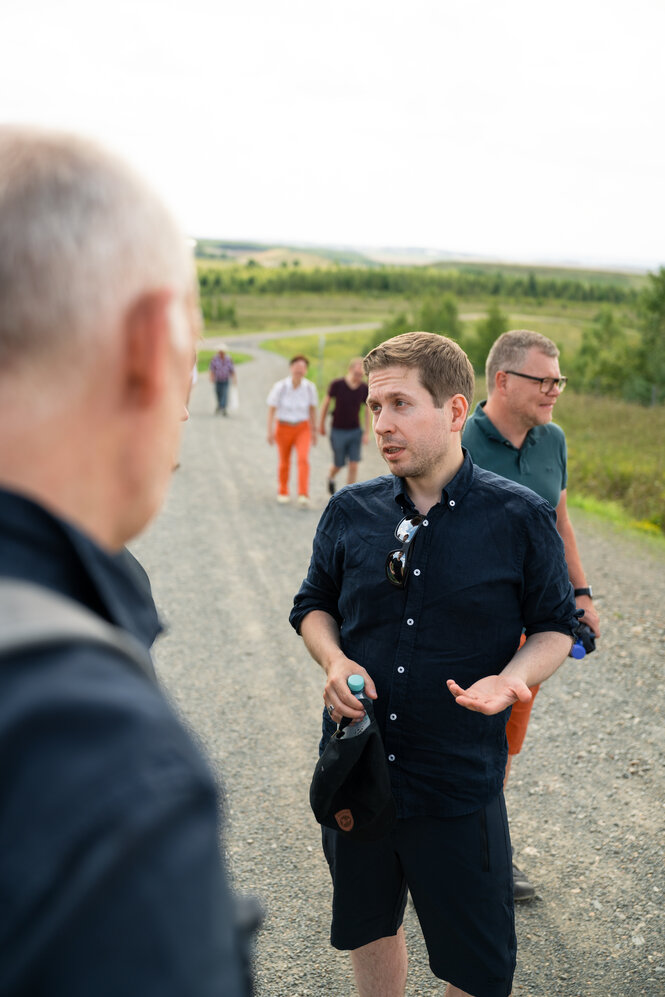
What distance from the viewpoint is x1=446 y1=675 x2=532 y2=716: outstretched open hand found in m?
2.04

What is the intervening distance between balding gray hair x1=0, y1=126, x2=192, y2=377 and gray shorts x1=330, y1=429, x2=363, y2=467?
9502 millimetres

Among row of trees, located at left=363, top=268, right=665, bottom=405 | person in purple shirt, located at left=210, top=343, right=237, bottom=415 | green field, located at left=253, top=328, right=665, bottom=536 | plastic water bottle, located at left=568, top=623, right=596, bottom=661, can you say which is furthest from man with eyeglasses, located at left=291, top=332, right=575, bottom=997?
row of trees, located at left=363, top=268, right=665, bottom=405

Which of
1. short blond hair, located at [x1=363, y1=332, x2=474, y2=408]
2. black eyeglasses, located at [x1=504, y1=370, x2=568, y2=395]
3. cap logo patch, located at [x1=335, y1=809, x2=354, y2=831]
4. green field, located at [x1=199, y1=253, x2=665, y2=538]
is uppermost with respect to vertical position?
short blond hair, located at [x1=363, y1=332, x2=474, y2=408]

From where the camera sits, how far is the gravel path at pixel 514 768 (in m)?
3.27

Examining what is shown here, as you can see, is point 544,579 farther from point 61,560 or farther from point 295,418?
point 295,418

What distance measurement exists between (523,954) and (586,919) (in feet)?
1.20

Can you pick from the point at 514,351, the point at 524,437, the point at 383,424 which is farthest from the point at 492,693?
the point at 514,351

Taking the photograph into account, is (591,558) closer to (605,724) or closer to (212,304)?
(605,724)

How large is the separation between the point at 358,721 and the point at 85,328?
1741 millimetres

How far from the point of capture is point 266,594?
23.5 feet

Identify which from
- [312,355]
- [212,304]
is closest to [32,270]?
[312,355]

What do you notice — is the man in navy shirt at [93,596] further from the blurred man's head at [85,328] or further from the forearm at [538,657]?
the forearm at [538,657]

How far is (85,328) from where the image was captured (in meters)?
0.68

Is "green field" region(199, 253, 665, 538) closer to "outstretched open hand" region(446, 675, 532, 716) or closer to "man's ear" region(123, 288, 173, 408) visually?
"outstretched open hand" region(446, 675, 532, 716)
